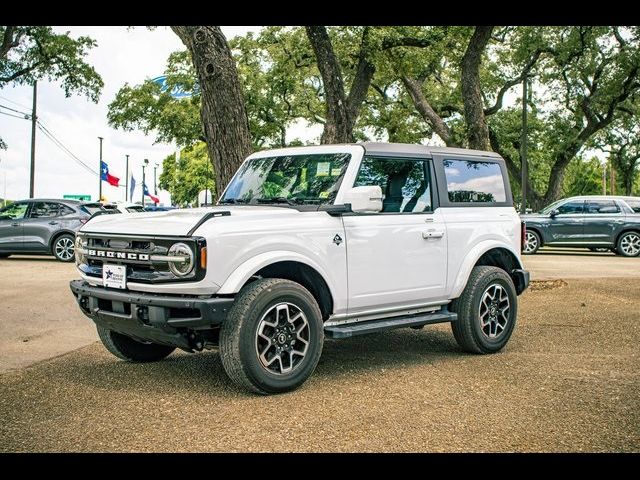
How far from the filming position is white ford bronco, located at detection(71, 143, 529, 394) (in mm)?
5105

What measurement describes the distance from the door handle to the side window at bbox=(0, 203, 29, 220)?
14.2 m

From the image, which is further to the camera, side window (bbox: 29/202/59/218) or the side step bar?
side window (bbox: 29/202/59/218)

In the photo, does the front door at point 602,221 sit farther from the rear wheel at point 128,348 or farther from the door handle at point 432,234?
the rear wheel at point 128,348

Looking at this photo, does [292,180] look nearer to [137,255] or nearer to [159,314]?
[137,255]

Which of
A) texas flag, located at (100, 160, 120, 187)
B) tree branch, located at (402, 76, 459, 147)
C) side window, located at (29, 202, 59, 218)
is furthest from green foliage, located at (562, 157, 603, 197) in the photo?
side window, located at (29, 202, 59, 218)

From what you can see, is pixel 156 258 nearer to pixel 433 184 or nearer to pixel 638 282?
pixel 433 184

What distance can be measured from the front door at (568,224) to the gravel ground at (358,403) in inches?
557

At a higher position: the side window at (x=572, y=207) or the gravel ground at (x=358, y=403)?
the side window at (x=572, y=207)

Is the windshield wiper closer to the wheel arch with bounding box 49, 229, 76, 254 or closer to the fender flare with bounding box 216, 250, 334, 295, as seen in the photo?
the fender flare with bounding box 216, 250, 334, 295

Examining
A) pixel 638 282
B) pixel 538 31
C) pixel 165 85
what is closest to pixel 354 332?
pixel 638 282

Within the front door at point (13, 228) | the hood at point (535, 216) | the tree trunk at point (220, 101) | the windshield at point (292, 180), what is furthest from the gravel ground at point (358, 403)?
the hood at point (535, 216)

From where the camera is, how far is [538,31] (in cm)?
2877

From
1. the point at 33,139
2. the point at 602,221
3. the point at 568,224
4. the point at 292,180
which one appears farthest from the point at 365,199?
the point at 33,139

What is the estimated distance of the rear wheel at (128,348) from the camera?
634 centimetres
